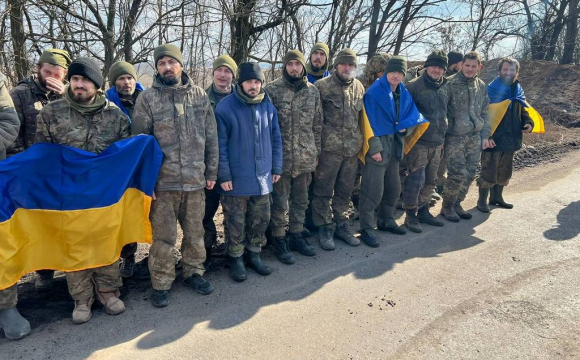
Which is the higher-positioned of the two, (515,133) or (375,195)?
(515,133)

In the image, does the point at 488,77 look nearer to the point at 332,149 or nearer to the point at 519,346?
the point at 332,149

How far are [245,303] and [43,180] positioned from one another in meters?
2.04

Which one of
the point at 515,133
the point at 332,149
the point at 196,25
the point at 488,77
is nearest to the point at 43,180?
the point at 332,149

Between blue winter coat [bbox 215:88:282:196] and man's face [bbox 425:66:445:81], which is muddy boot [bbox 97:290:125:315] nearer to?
blue winter coat [bbox 215:88:282:196]

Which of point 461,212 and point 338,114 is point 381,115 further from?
point 461,212

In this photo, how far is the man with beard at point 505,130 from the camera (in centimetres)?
631

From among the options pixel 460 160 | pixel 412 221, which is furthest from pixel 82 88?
pixel 460 160

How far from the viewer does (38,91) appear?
3.69 meters

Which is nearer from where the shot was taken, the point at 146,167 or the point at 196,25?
the point at 146,167

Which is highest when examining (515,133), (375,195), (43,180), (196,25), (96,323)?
(196,25)

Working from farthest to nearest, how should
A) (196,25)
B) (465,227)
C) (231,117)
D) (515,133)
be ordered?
1. (196,25)
2. (515,133)
3. (465,227)
4. (231,117)

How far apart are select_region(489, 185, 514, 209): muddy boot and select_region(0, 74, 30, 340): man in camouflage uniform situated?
6.58m

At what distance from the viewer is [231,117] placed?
3932 millimetres

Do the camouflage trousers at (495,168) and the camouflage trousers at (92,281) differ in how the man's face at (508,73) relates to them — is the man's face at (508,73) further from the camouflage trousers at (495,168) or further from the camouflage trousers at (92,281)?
the camouflage trousers at (92,281)
